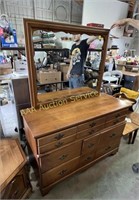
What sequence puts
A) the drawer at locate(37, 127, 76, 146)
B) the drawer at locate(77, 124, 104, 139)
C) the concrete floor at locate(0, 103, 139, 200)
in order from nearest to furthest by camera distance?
the drawer at locate(37, 127, 76, 146)
the drawer at locate(77, 124, 104, 139)
the concrete floor at locate(0, 103, 139, 200)

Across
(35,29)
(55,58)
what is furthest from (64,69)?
(35,29)

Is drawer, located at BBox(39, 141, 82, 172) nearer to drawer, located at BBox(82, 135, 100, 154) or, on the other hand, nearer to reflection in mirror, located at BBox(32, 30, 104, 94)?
drawer, located at BBox(82, 135, 100, 154)

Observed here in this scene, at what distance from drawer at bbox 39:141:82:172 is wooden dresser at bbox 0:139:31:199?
0.66 ft

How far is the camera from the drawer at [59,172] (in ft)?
4.08

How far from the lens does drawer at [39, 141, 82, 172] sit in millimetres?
1129

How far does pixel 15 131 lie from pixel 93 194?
4.02ft

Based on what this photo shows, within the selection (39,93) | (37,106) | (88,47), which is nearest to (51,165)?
(37,106)

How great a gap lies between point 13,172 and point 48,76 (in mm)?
977

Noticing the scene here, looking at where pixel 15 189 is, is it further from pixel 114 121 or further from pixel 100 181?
pixel 114 121

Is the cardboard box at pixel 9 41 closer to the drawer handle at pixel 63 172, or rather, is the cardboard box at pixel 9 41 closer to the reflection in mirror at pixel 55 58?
the reflection in mirror at pixel 55 58

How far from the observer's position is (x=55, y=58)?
4.70ft

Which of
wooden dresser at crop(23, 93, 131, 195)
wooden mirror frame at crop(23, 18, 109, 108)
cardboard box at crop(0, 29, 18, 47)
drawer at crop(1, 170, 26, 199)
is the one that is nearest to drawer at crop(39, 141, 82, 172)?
wooden dresser at crop(23, 93, 131, 195)

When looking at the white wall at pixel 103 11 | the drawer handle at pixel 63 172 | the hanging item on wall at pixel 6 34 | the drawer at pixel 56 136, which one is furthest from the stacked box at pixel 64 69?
the white wall at pixel 103 11

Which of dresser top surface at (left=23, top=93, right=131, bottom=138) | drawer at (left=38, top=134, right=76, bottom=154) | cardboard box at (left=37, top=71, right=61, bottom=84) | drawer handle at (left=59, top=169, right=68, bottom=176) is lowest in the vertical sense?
drawer handle at (left=59, top=169, right=68, bottom=176)
